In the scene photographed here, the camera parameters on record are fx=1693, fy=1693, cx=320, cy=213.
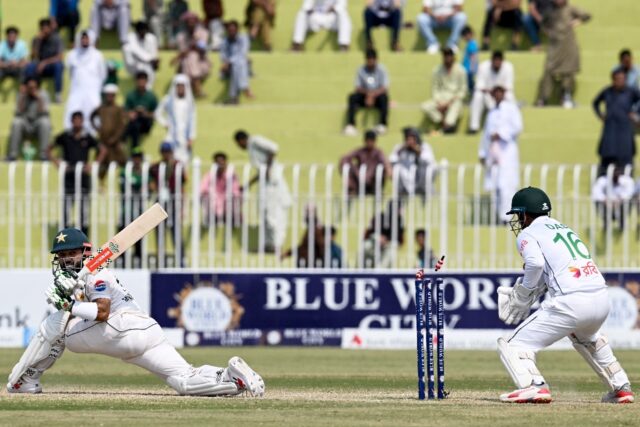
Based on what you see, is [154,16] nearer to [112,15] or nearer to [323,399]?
[112,15]

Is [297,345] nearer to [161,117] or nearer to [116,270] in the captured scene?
[116,270]

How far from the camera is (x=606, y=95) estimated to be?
23000mm

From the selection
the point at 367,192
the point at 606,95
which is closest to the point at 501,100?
the point at 606,95

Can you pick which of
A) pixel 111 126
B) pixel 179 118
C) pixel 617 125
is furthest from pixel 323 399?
pixel 179 118

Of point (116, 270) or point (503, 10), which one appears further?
point (503, 10)

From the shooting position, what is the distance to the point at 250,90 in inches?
1019

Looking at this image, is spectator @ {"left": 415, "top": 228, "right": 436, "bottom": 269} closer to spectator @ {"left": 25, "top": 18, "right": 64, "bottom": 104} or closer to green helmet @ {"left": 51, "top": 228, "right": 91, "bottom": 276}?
spectator @ {"left": 25, "top": 18, "right": 64, "bottom": 104}

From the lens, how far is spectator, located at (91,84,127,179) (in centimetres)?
2304

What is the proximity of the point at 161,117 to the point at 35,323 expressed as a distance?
4.68 metres

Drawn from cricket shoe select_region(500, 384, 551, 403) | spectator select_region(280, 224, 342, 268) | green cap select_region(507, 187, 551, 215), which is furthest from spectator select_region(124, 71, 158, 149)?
cricket shoe select_region(500, 384, 551, 403)

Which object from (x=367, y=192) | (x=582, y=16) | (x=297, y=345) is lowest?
(x=297, y=345)

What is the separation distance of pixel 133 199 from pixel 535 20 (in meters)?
8.05

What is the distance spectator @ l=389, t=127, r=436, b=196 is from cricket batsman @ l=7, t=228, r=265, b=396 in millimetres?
9047

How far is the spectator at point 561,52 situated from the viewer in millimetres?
24953
